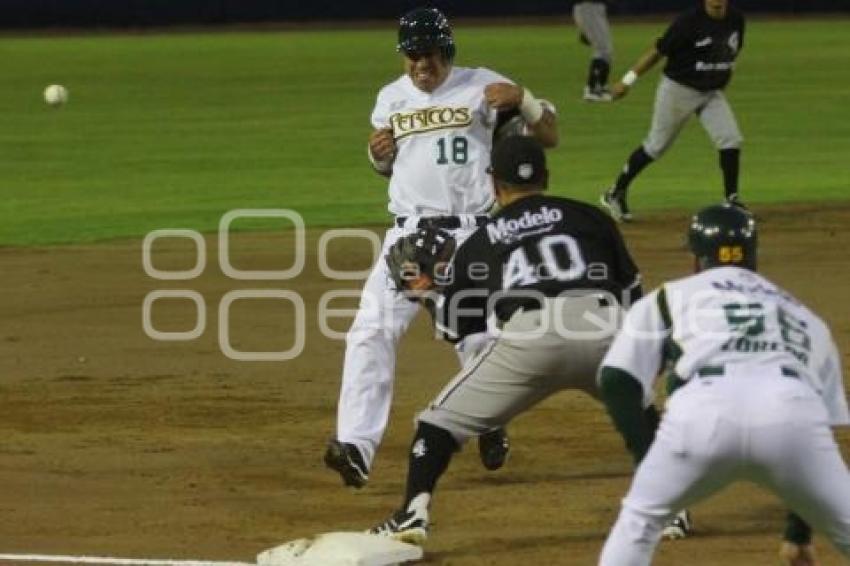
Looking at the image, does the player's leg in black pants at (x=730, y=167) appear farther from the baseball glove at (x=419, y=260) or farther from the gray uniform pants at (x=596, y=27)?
the gray uniform pants at (x=596, y=27)

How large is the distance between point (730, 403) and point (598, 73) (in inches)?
923

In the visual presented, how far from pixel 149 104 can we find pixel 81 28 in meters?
19.3

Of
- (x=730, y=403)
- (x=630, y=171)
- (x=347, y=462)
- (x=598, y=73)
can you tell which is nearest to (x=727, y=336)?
(x=730, y=403)

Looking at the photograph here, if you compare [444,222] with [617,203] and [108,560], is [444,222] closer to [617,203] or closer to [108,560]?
[108,560]

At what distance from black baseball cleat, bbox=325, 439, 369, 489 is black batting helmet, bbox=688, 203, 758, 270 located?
2.59 m

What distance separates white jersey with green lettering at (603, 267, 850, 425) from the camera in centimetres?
605

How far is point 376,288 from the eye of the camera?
29.0 ft

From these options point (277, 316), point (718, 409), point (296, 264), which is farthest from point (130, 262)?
point (718, 409)

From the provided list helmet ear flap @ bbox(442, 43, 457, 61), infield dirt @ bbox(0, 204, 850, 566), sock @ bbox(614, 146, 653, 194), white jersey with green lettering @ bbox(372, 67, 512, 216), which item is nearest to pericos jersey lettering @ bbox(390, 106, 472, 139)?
white jersey with green lettering @ bbox(372, 67, 512, 216)

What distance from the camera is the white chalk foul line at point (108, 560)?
300 inches

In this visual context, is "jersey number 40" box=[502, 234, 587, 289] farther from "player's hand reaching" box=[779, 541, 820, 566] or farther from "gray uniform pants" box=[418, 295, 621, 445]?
"player's hand reaching" box=[779, 541, 820, 566]

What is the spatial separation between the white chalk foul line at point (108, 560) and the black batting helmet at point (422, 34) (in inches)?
99.3

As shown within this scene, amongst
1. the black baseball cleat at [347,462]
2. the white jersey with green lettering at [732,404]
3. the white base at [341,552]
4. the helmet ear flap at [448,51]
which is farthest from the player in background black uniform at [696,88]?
the white jersey with green lettering at [732,404]

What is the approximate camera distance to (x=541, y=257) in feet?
25.1
